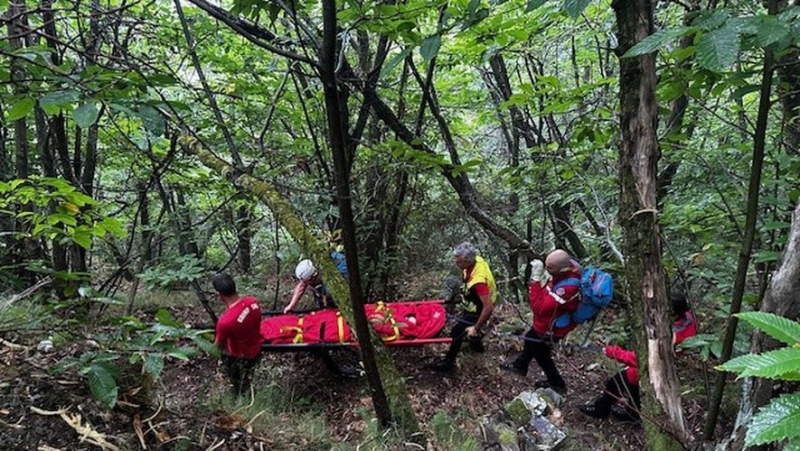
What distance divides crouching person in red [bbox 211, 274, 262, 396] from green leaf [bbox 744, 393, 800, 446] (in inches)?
169

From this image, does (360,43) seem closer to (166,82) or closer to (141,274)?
(141,274)

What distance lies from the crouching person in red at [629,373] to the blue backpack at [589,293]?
1.41ft

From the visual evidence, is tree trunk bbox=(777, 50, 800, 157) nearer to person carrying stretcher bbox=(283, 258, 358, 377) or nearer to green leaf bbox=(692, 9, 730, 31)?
green leaf bbox=(692, 9, 730, 31)

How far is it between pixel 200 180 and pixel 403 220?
113 inches

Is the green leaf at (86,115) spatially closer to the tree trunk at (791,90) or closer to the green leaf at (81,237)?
the green leaf at (81,237)

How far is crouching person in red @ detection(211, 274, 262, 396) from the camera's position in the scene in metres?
4.54

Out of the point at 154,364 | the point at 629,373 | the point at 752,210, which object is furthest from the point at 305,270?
the point at 752,210

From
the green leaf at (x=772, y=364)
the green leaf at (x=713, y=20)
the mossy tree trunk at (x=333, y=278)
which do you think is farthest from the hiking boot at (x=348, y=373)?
the green leaf at (x=772, y=364)

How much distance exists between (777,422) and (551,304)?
4293mm

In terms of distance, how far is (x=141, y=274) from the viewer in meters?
4.30

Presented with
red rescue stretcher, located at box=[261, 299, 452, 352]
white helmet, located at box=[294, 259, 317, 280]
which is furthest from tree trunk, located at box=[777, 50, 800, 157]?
white helmet, located at box=[294, 259, 317, 280]

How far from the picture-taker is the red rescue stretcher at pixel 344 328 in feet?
16.7

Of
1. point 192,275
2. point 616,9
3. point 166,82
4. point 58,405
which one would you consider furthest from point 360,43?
point 58,405

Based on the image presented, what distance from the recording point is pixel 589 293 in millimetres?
4793
